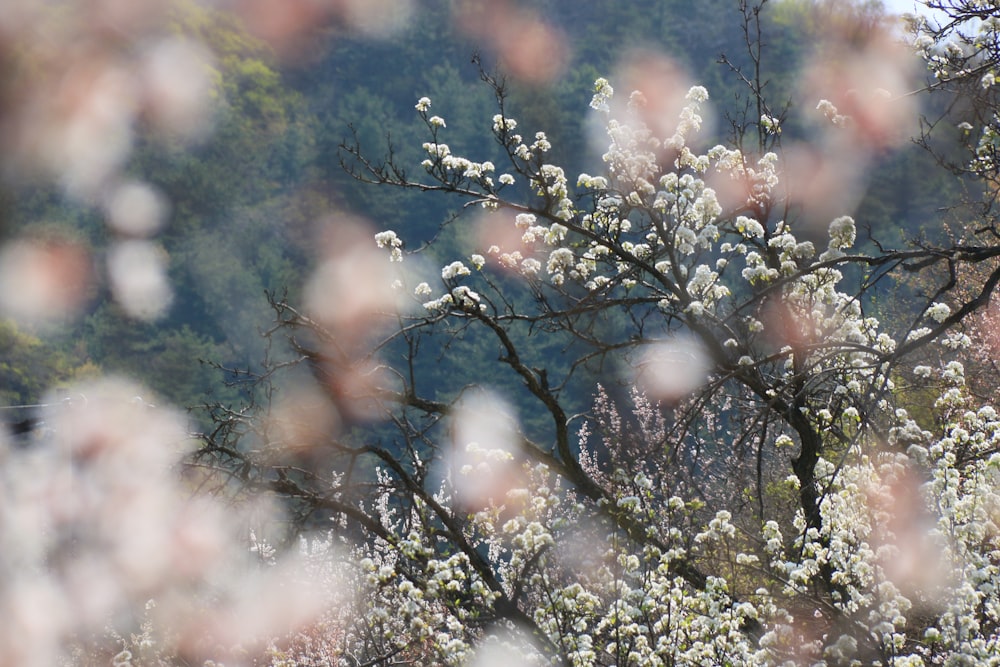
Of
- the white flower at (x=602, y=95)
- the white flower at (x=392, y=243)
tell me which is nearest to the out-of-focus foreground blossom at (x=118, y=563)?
the white flower at (x=392, y=243)

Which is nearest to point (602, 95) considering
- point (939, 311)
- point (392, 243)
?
point (392, 243)

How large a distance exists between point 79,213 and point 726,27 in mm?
18413

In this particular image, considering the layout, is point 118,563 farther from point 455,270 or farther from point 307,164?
point 307,164

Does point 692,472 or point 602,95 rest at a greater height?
point 602,95

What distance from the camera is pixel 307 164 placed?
2539 centimetres

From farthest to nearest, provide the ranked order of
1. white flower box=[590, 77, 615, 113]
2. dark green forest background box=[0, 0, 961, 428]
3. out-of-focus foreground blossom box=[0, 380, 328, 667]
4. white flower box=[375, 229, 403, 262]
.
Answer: dark green forest background box=[0, 0, 961, 428] < out-of-focus foreground blossom box=[0, 380, 328, 667] < white flower box=[375, 229, 403, 262] < white flower box=[590, 77, 615, 113]

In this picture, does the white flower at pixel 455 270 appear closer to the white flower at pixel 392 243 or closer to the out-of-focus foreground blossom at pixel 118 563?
the white flower at pixel 392 243

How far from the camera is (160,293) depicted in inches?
886

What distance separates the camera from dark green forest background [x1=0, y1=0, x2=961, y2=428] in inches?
822

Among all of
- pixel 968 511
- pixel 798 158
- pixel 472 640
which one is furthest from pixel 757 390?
pixel 798 158

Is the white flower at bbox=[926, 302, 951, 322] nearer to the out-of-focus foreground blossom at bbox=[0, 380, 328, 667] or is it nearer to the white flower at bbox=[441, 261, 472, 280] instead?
the white flower at bbox=[441, 261, 472, 280]

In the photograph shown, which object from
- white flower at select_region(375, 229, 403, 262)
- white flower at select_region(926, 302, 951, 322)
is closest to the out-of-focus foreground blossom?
white flower at select_region(375, 229, 403, 262)

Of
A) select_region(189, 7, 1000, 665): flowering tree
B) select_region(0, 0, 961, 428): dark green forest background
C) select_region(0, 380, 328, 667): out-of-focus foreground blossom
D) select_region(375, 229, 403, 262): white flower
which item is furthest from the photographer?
select_region(0, 0, 961, 428): dark green forest background

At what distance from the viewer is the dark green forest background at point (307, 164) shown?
20891mm
